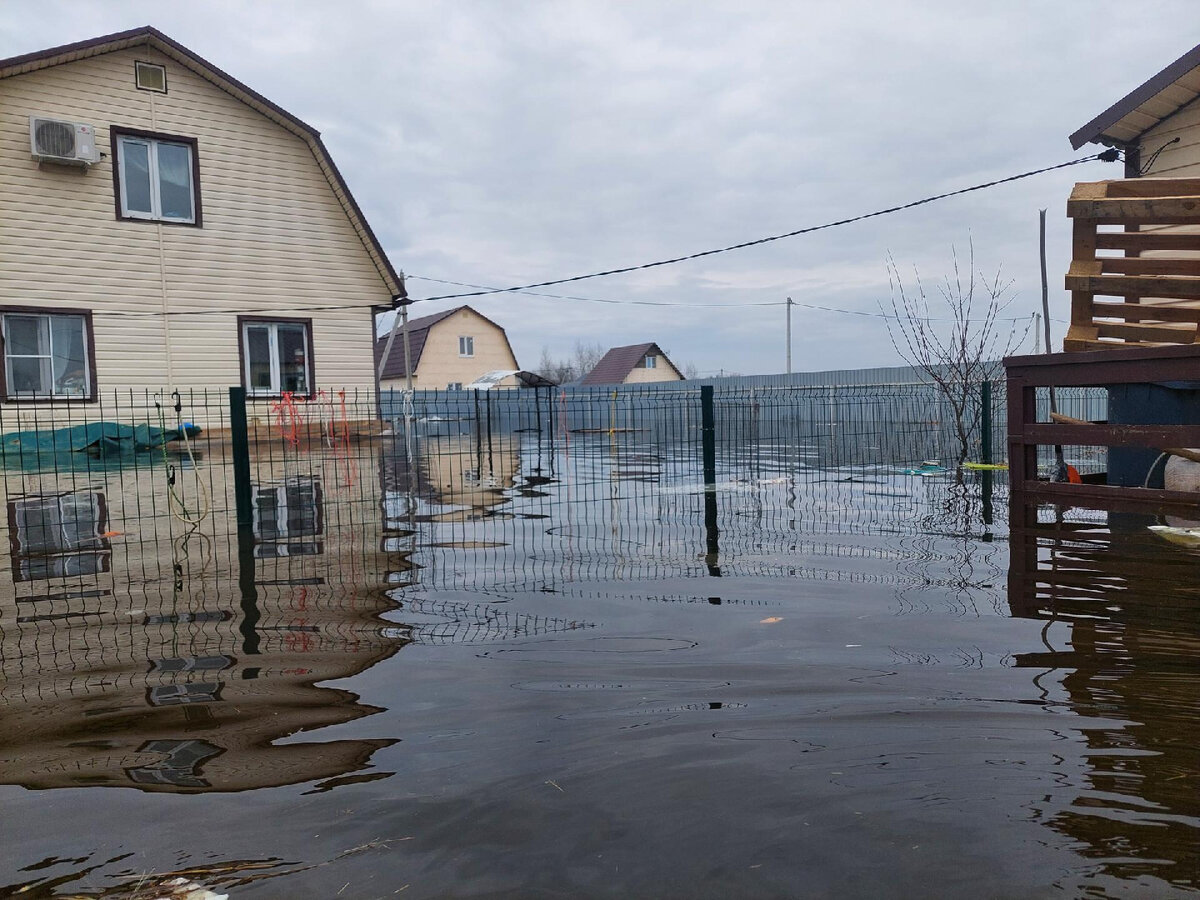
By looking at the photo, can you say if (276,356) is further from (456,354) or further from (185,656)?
(456,354)

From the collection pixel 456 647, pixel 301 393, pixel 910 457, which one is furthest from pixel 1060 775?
pixel 301 393

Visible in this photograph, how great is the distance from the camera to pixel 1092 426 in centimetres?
706

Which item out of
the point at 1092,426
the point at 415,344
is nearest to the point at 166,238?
the point at 1092,426

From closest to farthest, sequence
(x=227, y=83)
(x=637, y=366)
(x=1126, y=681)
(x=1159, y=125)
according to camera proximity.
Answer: (x=1126, y=681)
(x=1159, y=125)
(x=227, y=83)
(x=637, y=366)

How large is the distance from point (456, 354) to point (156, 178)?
94.6 ft

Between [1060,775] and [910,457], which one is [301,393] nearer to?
[910,457]

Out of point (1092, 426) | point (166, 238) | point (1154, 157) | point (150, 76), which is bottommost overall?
point (1092, 426)

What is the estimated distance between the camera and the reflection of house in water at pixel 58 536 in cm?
629

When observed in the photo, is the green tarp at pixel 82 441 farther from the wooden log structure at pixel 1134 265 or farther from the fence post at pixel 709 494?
the wooden log structure at pixel 1134 265

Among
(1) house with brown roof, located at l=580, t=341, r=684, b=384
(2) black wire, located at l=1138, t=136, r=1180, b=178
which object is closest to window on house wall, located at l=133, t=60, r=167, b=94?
(2) black wire, located at l=1138, t=136, r=1180, b=178

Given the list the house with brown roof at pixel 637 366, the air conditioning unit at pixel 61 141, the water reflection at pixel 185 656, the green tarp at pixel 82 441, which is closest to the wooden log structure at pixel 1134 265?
the water reflection at pixel 185 656

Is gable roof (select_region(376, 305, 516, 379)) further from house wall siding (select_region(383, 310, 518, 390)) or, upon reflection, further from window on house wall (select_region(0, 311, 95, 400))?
window on house wall (select_region(0, 311, 95, 400))

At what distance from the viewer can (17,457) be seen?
1382 centimetres

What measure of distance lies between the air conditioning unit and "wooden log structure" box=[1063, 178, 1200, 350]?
15.4 meters
